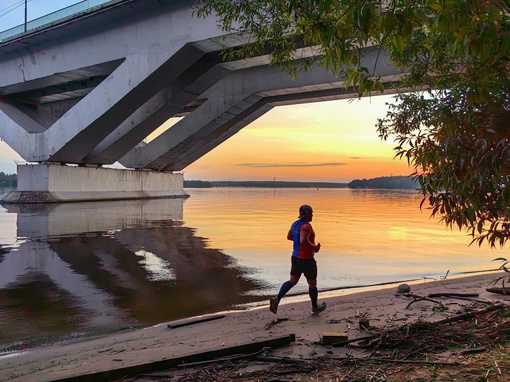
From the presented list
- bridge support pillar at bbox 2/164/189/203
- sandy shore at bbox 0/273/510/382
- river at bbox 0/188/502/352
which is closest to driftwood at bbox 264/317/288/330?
sandy shore at bbox 0/273/510/382

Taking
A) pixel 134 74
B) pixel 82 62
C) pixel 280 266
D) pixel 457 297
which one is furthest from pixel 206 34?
pixel 457 297

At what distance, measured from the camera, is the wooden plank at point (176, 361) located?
12.3ft

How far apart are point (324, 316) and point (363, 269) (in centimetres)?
399

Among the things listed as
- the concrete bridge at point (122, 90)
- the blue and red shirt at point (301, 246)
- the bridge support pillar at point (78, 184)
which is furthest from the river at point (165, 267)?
the bridge support pillar at point (78, 184)

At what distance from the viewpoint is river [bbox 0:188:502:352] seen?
6.18 meters

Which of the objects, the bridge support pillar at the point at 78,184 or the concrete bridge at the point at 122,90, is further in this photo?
the bridge support pillar at the point at 78,184

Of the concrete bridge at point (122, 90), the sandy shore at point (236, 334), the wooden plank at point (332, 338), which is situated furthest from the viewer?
the concrete bridge at point (122, 90)

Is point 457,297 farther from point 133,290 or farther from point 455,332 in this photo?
point 133,290

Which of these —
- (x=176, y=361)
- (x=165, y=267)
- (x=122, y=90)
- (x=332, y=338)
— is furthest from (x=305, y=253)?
(x=122, y=90)

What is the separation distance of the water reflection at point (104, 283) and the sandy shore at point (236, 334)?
0.61 m

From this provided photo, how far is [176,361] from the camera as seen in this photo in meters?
4.08

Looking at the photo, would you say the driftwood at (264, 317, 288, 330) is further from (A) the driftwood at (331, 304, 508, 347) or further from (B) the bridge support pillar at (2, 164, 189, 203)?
(B) the bridge support pillar at (2, 164, 189, 203)

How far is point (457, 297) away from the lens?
6.73 m

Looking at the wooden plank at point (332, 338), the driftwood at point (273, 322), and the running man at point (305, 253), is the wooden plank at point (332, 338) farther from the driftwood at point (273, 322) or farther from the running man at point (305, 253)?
the running man at point (305, 253)
